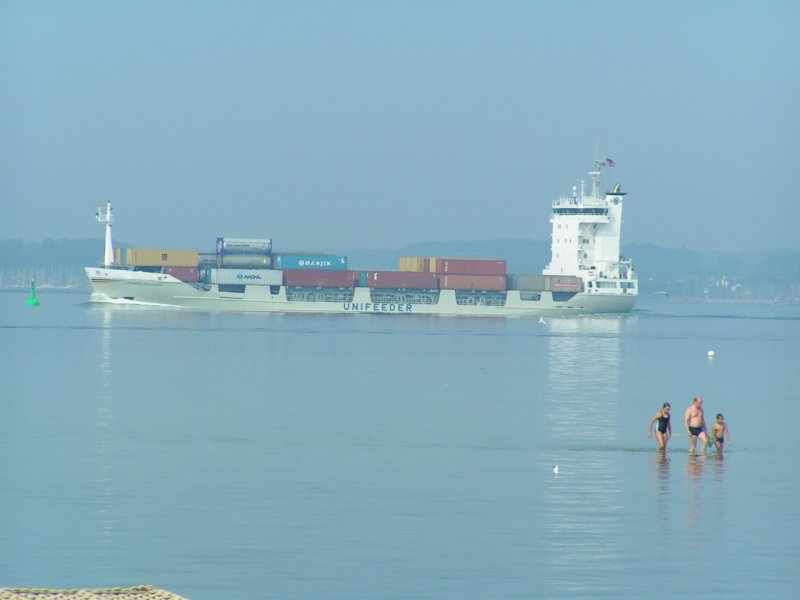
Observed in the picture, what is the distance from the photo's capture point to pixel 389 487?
752 inches

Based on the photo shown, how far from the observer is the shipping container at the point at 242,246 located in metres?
96.4

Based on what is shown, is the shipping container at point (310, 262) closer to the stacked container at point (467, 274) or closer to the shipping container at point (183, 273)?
the shipping container at point (183, 273)

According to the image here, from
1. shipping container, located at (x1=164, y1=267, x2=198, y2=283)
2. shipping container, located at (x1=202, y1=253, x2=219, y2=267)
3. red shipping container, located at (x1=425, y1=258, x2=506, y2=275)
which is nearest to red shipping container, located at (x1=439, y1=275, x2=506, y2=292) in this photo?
red shipping container, located at (x1=425, y1=258, x2=506, y2=275)

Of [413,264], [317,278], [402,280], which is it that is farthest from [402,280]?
[317,278]

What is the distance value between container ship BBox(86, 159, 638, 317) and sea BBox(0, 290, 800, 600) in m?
52.1

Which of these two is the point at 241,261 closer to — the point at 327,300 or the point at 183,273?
the point at 183,273

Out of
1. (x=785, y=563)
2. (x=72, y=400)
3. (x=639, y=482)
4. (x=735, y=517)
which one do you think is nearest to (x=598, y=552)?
(x=785, y=563)

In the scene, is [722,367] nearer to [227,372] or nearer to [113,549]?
[227,372]

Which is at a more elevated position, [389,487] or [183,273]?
[183,273]

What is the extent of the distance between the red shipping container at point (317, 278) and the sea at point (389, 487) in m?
53.4

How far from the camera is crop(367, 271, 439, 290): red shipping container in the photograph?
99.6 m

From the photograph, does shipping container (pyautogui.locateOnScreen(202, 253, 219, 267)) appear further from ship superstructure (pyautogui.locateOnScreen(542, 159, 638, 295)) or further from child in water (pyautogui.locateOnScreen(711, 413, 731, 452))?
child in water (pyautogui.locateOnScreen(711, 413, 731, 452))

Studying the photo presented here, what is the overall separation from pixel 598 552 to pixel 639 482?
564 centimetres

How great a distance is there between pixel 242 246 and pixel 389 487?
260 ft
